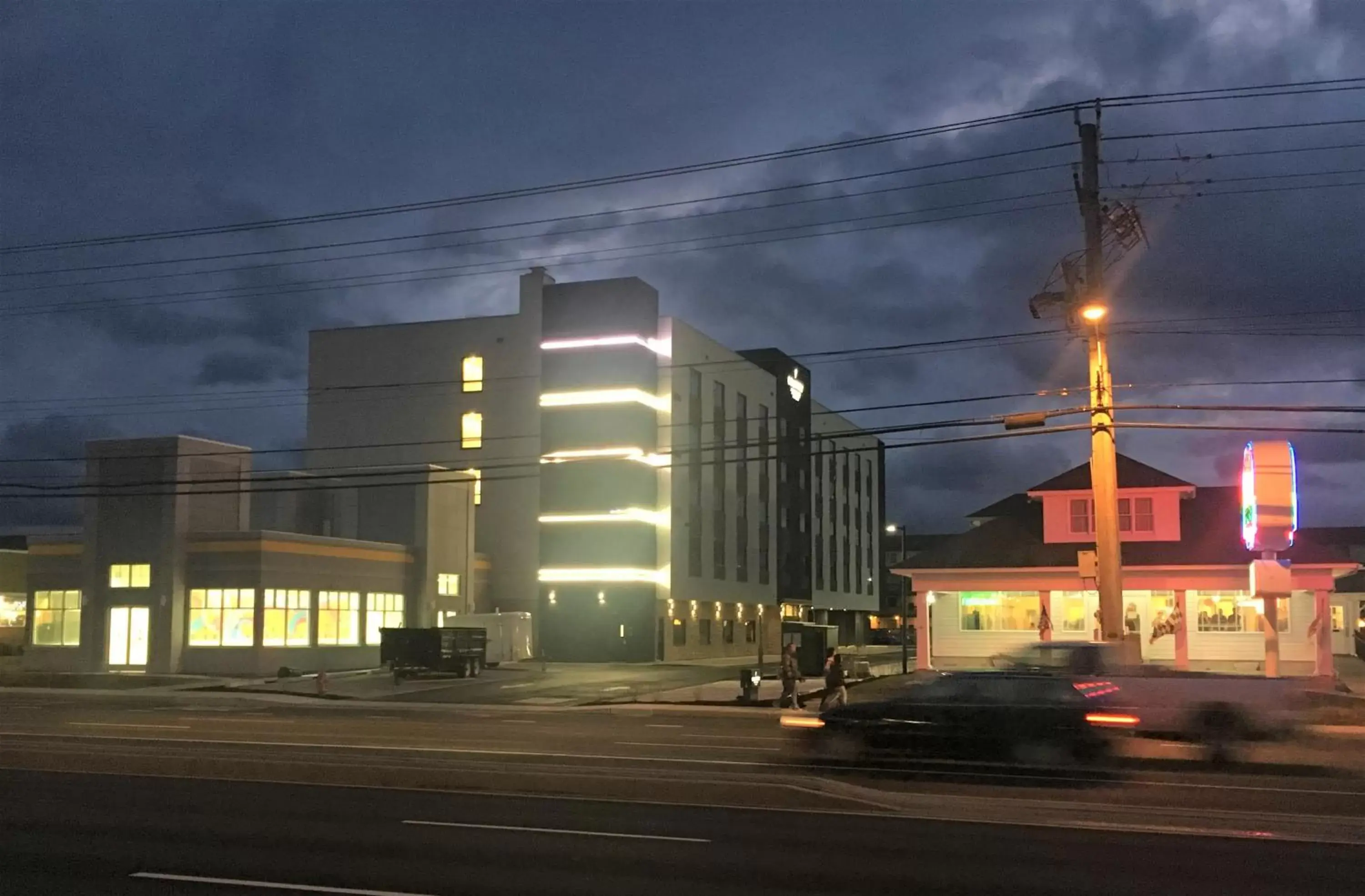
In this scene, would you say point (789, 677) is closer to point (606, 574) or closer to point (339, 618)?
point (339, 618)

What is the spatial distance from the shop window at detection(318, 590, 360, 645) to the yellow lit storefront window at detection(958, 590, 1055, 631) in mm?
23831

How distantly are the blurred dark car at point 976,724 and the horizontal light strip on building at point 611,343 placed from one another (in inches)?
1636

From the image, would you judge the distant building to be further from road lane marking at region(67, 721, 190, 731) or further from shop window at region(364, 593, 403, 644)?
road lane marking at region(67, 721, 190, 731)

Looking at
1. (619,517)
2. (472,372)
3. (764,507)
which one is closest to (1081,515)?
(619,517)

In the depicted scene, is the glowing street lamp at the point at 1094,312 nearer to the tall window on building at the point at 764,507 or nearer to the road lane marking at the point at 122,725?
the road lane marking at the point at 122,725

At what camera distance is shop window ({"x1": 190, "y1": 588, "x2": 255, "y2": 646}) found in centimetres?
4512

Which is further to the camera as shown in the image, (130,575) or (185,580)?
(130,575)

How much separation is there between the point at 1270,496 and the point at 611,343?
3311cm

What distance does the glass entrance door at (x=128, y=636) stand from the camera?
4588 cm

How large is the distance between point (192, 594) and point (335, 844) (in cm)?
3794

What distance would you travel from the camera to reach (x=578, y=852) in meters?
10.8

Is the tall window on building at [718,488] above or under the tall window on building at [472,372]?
under

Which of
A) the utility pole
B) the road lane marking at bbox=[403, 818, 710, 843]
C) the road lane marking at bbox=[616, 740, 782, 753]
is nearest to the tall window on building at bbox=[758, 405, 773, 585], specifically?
the utility pole

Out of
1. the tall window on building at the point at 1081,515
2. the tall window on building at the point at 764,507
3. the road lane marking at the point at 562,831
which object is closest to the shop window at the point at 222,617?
the tall window on building at the point at 1081,515
